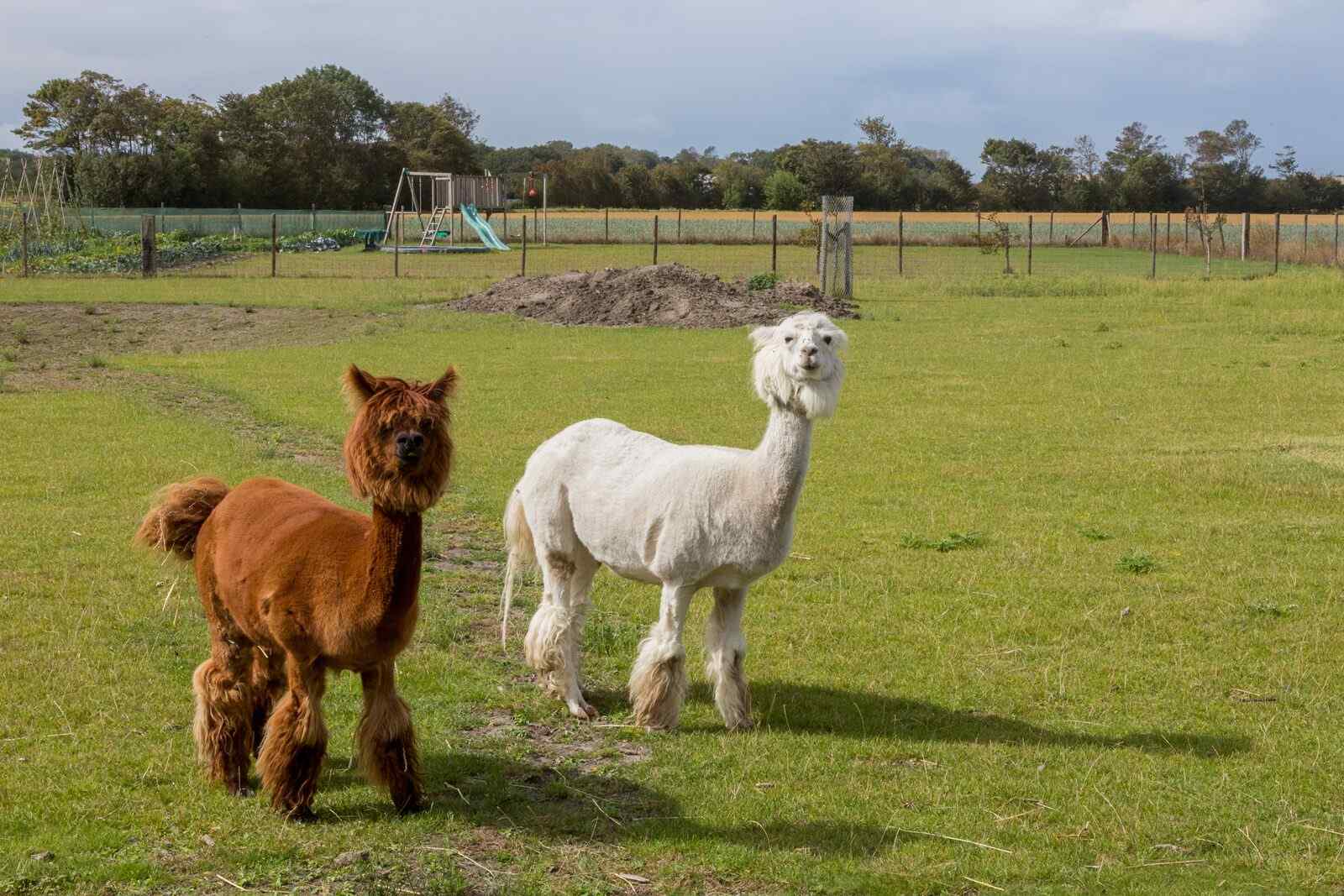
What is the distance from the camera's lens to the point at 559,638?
23.7ft

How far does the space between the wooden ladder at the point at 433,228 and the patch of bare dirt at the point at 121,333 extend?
25524 millimetres

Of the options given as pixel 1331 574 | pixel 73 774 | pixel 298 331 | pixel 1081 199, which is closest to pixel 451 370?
pixel 73 774

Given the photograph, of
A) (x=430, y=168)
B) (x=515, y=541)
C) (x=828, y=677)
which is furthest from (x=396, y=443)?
(x=430, y=168)

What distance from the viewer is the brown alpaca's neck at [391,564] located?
5.19 metres

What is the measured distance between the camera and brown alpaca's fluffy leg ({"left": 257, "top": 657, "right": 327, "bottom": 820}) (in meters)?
5.43

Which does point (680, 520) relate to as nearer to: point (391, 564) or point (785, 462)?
point (785, 462)

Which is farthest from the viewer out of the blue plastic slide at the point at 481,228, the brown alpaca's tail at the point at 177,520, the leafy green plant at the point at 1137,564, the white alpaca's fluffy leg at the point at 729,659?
the blue plastic slide at the point at 481,228

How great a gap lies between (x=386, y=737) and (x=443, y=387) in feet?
4.85

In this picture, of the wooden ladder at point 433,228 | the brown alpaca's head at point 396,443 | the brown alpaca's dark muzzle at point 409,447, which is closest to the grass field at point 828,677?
the brown alpaca's head at point 396,443

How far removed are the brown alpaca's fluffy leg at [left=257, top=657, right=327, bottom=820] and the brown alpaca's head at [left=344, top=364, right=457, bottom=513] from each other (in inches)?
33.7

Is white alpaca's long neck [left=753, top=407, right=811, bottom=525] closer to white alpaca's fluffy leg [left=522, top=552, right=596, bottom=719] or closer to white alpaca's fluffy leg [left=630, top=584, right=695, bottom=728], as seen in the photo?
white alpaca's fluffy leg [left=630, top=584, right=695, bottom=728]

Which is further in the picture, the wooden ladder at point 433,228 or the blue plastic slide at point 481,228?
the blue plastic slide at point 481,228

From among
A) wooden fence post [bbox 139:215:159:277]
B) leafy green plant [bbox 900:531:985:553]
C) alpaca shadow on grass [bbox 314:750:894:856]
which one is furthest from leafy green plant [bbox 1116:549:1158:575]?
wooden fence post [bbox 139:215:159:277]

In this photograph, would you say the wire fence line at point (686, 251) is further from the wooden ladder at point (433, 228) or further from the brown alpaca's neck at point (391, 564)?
the brown alpaca's neck at point (391, 564)
